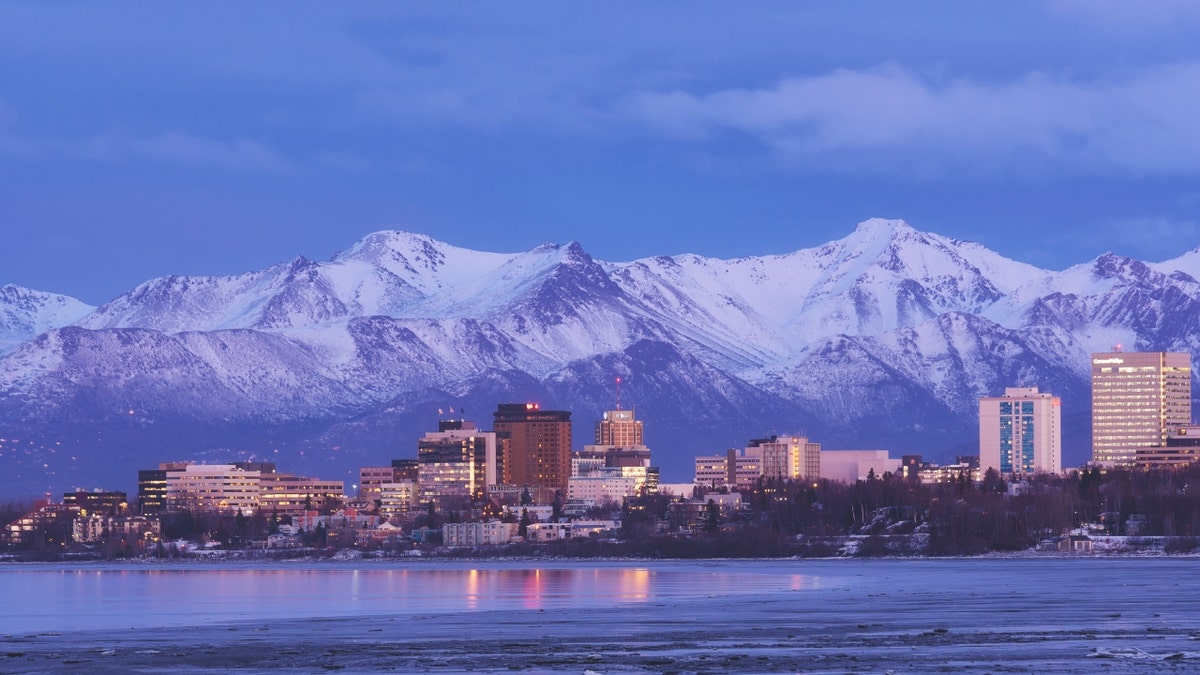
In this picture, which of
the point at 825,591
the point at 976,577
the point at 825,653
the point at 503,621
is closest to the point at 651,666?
the point at 825,653

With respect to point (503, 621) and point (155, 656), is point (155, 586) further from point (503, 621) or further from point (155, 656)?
point (155, 656)

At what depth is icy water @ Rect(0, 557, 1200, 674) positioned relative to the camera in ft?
279

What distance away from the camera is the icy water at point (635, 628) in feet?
279

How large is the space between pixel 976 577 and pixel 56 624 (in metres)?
81.1

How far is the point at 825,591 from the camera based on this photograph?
149 m

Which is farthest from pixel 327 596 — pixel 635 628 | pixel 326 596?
pixel 635 628

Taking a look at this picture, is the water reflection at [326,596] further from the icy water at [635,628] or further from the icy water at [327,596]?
the icy water at [635,628]

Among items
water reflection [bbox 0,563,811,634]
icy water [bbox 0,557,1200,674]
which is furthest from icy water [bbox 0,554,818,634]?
icy water [bbox 0,557,1200,674]

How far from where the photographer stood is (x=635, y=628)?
10538 cm

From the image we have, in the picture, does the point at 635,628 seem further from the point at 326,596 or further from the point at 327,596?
the point at 326,596

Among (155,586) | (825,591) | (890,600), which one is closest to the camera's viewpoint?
(890,600)

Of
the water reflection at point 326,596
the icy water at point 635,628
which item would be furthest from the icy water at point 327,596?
the icy water at point 635,628

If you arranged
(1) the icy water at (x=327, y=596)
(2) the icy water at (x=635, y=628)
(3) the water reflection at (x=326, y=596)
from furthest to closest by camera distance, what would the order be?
(3) the water reflection at (x=326, y=596), (1) the icy water at (x=327, y=596), (2) the icy water at (x=635, y=628)

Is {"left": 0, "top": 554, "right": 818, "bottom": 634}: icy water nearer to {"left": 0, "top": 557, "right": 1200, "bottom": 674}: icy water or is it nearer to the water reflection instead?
the water reflection
